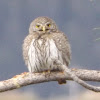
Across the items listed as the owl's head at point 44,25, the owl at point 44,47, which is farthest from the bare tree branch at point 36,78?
the owl's head at point 44,25

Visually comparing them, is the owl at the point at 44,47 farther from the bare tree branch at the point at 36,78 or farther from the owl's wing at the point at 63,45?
the bare tree branch at the point at 36,78

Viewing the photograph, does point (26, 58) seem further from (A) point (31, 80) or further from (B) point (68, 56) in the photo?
(A) point (31, 80)

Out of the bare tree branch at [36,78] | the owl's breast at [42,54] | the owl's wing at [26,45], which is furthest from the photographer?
the owl's wing at [26,45]

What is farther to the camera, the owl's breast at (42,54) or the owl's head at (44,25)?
the owl's head at (44,25)

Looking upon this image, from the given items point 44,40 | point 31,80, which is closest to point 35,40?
point 44,40

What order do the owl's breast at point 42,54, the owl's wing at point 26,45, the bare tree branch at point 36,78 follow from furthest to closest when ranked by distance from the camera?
the owl's wing at point 26,45 → the owl's breast at point 42,54 → the bare tree branch at point 36,78

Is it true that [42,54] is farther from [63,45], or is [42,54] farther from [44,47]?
[63,45]
